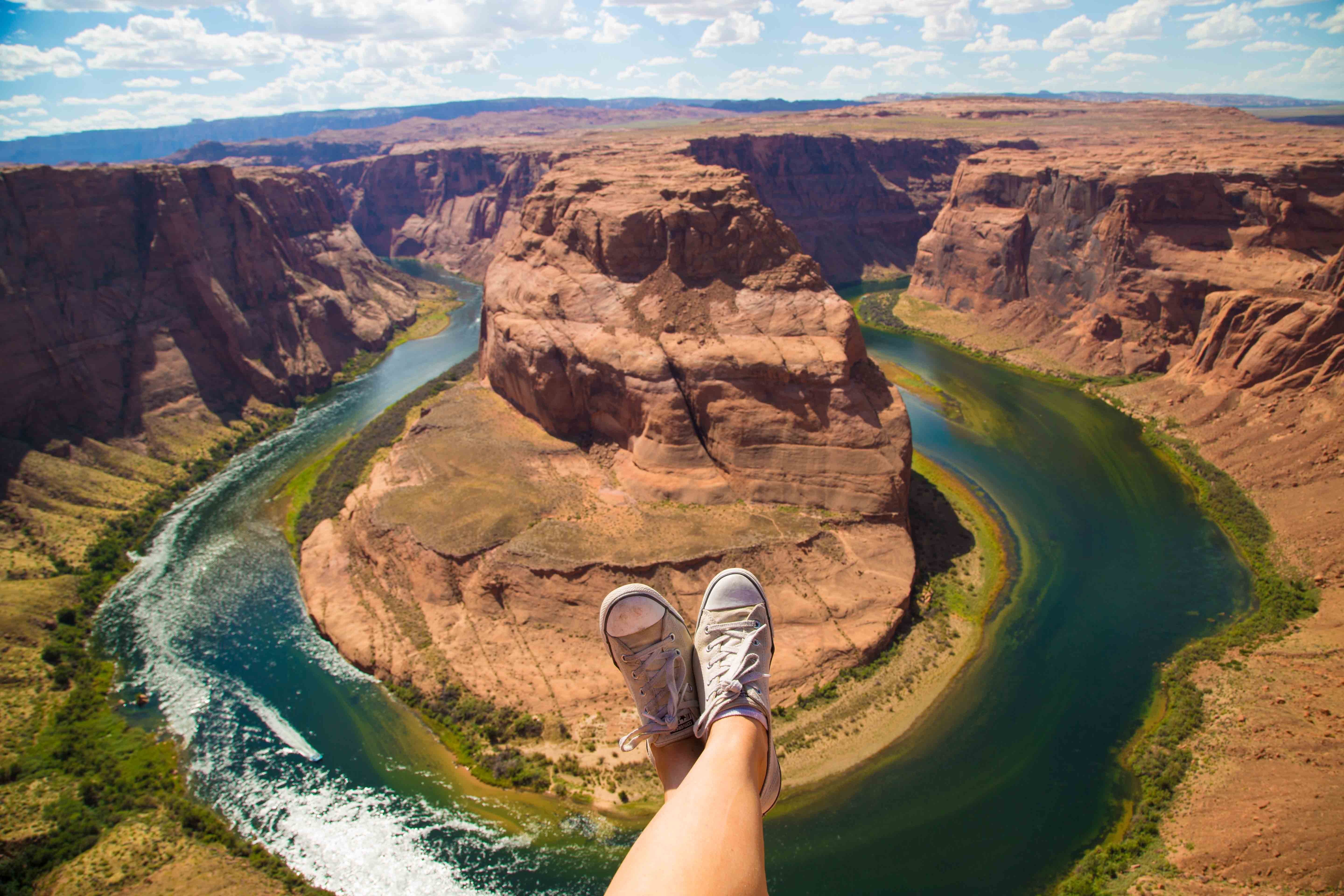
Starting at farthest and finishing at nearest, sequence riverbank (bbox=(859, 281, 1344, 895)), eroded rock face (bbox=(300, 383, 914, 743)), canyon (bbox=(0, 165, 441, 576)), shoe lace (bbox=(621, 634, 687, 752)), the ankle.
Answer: canyon (bbox=(0, 165, 441, 576)), eroded rock face (bbox=(300, 383, 914, 743)), riverbank (bbox=(859, 281, 1344, 895)), shoe lace (bbox=(621, 634, 687, 752)), the ankle

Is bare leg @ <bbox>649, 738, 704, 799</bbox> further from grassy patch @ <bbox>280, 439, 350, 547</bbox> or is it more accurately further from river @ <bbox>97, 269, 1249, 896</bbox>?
grassy patch @ <bbox>280, 439, 350, 547</bbox>

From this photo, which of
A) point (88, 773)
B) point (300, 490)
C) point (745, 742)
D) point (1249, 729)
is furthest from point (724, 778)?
point (300, 490)

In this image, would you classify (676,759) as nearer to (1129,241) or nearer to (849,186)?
(1129,241)

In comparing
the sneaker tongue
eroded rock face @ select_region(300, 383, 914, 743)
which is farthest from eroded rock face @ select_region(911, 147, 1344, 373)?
the sneaker tongue

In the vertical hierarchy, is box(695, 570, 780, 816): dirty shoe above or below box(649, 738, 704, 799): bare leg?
above

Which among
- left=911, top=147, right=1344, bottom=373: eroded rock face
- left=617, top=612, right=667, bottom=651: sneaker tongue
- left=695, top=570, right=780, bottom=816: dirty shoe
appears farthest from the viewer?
left=911, top=147, right=1344, bottom=373: eroded rock face

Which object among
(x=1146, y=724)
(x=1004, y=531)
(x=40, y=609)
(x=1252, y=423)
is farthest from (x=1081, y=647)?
(x=40, y=609)
